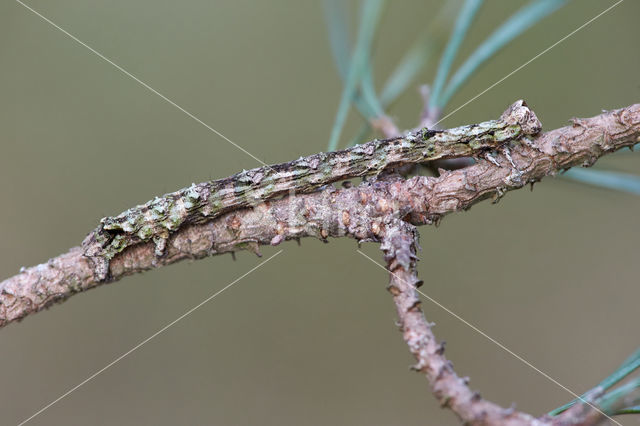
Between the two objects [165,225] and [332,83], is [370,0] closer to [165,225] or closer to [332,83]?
[165,225]

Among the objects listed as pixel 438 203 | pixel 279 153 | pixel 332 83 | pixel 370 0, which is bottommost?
pixel 438 203

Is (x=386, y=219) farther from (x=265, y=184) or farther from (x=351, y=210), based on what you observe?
(x=265, y=184)

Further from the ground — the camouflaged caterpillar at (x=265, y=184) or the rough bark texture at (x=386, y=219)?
the camouflaged caterpillar at (x=265, y=184)

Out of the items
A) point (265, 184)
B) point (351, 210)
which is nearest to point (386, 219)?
point (351, 210)

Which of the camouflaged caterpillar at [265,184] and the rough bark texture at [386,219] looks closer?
the rough bark texture at [386,219]

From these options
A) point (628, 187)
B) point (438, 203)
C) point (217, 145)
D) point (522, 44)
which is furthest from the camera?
point (217, 145)

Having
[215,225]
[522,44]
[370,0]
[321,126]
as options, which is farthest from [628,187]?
[321,126]
